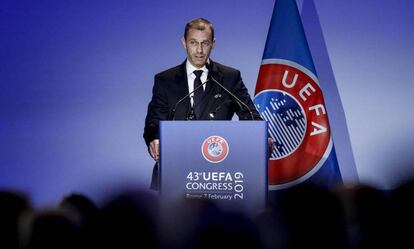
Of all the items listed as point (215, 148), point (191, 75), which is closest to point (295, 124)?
point (191, 75)

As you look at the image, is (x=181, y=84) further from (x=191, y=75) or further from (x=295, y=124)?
(x=295, y=124)

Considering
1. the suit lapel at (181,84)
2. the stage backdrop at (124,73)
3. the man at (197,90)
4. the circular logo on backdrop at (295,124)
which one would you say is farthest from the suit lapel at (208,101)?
the stage backdrop at (124,73)

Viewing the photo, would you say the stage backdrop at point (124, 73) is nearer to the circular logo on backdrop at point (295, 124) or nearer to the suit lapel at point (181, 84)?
the circular logo on backdrop at point (295, 124)

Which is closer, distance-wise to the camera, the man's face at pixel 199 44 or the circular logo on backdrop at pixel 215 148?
the circular logo on backdrop at pixel 215 148

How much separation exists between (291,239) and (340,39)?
12.3 ft

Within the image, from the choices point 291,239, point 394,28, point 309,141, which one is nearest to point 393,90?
point 394,28

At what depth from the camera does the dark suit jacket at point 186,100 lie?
3.43 m

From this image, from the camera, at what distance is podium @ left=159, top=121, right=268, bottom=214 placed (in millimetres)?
2629

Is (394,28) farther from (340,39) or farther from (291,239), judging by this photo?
(291,239)

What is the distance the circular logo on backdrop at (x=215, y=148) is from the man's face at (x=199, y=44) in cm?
99

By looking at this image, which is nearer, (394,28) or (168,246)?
(168,246)

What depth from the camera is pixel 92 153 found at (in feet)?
16.7

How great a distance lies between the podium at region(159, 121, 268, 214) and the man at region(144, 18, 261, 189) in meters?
0.62

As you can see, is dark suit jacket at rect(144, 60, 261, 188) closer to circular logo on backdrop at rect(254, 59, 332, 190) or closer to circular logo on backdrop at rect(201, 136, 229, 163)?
circular logo on backdrop at rect(201, 136, 229, 163)
